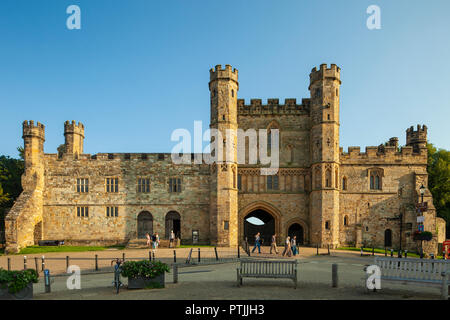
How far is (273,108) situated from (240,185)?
820cm

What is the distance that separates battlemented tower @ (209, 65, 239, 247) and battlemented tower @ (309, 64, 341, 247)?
720cm

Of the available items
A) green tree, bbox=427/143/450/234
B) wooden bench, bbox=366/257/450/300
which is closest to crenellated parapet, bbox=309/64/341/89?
green tree, bbox=427/143/450/234

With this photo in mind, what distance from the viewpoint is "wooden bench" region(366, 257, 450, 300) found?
9.41m

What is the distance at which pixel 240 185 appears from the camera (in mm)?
31609

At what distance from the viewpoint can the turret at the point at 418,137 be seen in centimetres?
3303

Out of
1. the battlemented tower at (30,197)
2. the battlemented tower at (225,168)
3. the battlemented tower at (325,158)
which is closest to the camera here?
the battlemented tower at (30,197)

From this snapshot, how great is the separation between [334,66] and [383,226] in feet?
51.7

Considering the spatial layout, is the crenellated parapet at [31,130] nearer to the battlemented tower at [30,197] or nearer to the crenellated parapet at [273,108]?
the battlemented tower at [30,197]

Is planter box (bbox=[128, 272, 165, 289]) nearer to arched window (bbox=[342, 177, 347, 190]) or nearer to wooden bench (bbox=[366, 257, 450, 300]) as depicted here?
wooden bench (bbox=[366, 257, 450, 300])

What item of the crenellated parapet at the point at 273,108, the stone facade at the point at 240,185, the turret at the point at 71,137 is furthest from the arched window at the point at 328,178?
the turret at the point at 71,137

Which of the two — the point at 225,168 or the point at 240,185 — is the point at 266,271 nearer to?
the point at 225,168

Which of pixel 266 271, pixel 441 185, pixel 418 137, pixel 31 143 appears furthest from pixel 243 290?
pixel 441 185

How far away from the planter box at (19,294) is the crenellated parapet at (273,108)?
25.0 meters

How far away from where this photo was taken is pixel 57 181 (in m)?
31.4
